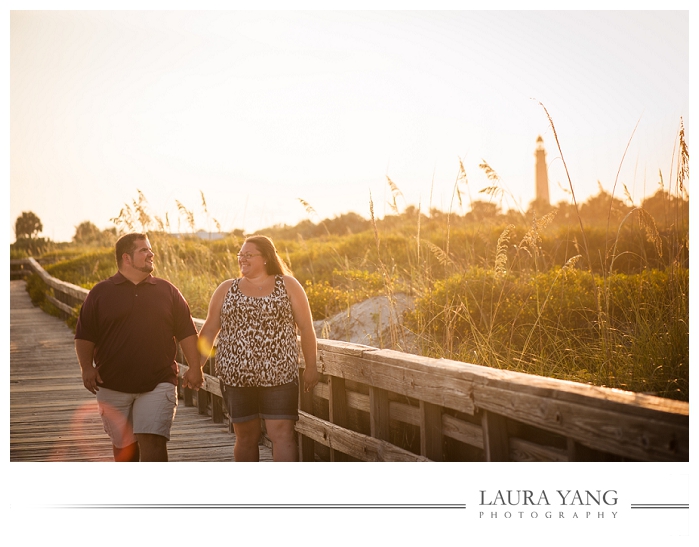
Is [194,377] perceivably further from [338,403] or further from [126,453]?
[338,403]

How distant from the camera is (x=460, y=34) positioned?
491 cm

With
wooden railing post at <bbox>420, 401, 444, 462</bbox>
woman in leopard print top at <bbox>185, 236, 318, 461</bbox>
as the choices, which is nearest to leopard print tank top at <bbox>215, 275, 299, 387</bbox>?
woman in leopard print top at <bbox>185, 236, 318, 461</bbox>

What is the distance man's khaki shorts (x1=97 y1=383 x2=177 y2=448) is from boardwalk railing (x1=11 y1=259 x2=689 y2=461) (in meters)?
0.97

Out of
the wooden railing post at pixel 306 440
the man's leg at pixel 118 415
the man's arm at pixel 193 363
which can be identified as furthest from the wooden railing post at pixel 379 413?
the man's leg at pixel 118 415

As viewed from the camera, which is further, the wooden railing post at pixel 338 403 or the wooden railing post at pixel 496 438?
the wooden railing post at pixel 338 403

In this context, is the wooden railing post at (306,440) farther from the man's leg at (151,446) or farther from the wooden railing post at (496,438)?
the wooden railing post at (496,438)

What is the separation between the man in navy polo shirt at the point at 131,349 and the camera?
3590 mm

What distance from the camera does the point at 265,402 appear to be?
12.0 feet

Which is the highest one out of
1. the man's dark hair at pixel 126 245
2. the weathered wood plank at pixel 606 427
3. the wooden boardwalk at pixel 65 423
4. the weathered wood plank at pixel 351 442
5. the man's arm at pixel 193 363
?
the man's dark hair at pixel 126 245

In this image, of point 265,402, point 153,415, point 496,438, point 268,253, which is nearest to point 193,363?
point 153,415

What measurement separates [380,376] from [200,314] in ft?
13.2

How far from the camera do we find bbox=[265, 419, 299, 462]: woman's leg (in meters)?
3.67

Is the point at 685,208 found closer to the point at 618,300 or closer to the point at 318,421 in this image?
the point at 618,300
